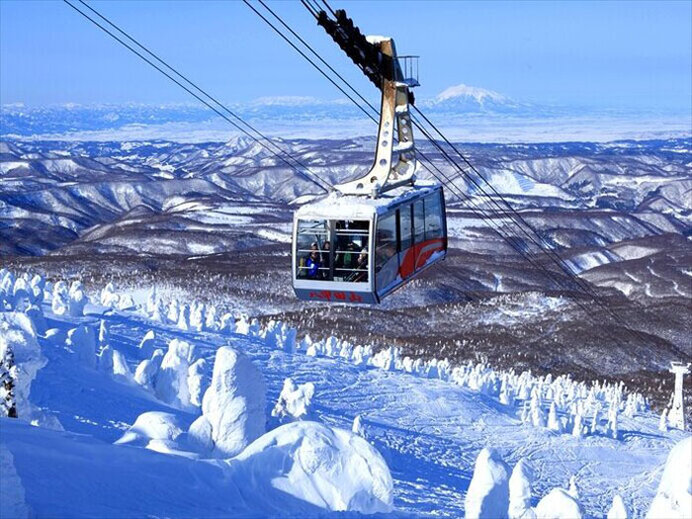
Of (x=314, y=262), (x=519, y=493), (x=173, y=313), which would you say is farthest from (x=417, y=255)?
(x=173, y=313)

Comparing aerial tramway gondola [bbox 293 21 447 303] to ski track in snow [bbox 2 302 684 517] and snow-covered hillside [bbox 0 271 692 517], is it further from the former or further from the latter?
ski track in snow [bbox 2 302 684 517]

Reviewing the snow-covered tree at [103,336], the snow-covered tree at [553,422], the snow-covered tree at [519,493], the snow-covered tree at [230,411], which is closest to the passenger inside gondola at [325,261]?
the snow-covered tree at [519,493]

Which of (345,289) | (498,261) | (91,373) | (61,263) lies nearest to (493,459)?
(345,289)

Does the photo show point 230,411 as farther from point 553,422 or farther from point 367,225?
point 553,422

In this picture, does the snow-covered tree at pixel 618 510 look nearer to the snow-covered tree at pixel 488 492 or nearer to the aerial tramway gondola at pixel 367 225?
the snow-covered tree at pixel 488 492

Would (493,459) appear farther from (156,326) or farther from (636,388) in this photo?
(636,388)
